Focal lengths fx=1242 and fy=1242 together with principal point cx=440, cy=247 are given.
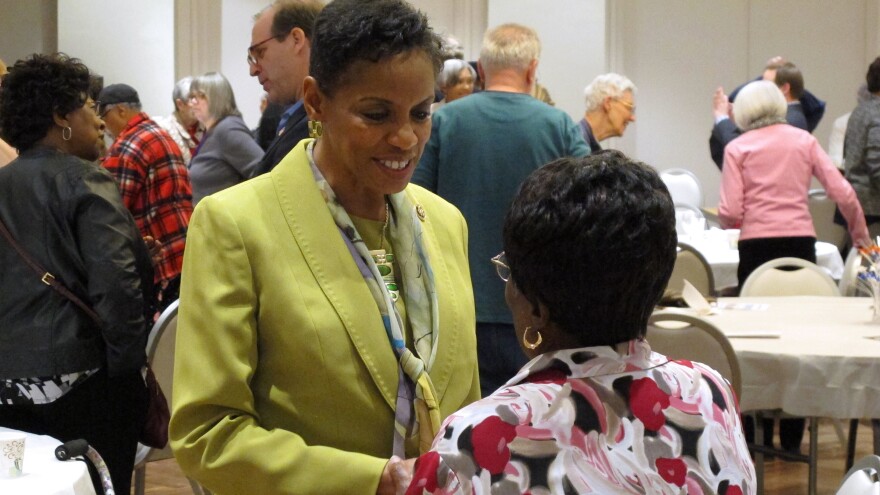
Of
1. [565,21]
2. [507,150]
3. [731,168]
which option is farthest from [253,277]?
[565,21]

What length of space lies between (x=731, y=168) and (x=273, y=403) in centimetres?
463

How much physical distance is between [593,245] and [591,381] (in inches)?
5.8

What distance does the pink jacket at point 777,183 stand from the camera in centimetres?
585

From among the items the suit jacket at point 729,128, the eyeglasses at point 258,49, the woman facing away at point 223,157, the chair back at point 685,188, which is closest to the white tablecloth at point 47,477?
the eyeglasses at point 258,49

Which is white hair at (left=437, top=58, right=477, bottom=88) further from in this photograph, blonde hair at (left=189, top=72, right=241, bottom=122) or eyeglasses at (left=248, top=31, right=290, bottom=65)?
eyeglasses at (left=248, top=31, right=290, bottom=65)

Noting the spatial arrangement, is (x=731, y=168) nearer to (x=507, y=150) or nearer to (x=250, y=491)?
(x=507, y=150)

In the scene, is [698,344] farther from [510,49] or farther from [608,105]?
[608,105]

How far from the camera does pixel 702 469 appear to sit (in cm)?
136

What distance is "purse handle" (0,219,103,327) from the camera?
10.8 feet

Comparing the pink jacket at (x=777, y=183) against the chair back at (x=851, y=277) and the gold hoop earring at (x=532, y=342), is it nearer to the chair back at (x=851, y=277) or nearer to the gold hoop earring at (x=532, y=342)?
the chair back at (x=851, y=277)

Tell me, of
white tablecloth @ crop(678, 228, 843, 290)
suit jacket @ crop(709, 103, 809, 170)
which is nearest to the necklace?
white tablecloth @ crop(678, 228, 843, 290)

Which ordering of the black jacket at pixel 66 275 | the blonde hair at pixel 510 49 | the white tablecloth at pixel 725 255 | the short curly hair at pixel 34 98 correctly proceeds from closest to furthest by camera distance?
the black jacket at pixel 66 275 → the short curly hair at pixel 34 98 → the blonde hair at pixel 510 49 → the white tablecloth at pixel 725 255

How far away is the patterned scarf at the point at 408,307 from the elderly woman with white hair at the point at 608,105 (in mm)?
4360

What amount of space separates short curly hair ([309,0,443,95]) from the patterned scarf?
152 millimetres
